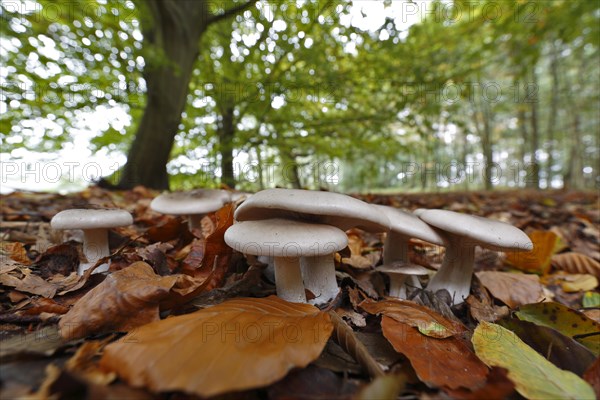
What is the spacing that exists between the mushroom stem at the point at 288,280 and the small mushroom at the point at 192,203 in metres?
0.73

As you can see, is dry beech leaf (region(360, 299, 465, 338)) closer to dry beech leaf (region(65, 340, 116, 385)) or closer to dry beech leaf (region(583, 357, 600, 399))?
dry beech leaf (region(583, 357, 600, 399))

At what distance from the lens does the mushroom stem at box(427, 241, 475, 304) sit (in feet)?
Result: 4.99

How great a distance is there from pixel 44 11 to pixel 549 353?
187 inches

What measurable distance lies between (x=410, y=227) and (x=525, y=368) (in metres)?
0.59

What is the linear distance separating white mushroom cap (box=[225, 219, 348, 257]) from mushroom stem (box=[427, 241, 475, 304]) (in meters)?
0.74

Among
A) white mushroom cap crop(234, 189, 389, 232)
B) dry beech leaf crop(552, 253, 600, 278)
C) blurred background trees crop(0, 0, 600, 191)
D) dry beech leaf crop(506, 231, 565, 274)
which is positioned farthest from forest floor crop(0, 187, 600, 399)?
blurred background trees crop(0, 0, 600, 191)

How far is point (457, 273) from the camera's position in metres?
1.54

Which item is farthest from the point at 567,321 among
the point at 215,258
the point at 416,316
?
the point at 215,258

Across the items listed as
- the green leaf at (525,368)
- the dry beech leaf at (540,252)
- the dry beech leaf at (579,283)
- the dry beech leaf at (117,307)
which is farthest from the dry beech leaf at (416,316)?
the dry beech leaf at (540,252)

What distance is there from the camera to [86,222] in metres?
1.40

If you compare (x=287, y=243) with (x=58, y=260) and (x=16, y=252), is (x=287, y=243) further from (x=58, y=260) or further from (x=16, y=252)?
(x=16, y=252)

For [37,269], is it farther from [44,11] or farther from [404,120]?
[404,120]

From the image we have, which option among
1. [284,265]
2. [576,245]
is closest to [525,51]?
[576,245]

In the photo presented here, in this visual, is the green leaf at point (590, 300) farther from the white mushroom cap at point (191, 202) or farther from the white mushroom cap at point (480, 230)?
the white mushroom cap at point (191, 202)
